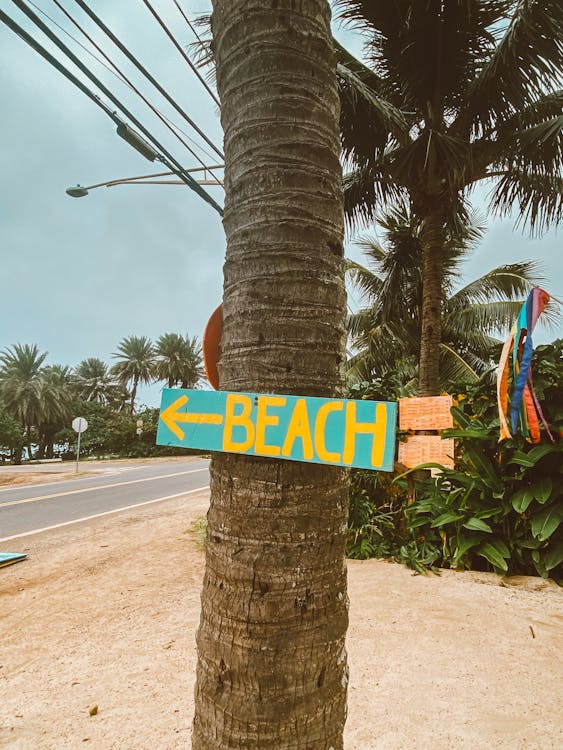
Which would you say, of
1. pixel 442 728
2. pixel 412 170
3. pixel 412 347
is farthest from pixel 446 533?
pixel 412 347

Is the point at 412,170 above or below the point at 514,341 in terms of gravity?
above

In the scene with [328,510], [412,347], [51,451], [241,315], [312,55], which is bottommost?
[51,451]

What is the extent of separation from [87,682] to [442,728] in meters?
1.93

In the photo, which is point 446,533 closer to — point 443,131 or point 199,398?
point 199,398

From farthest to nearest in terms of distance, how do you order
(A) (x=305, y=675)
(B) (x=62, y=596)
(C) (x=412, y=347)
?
(C) (x=412, y=347) → (B) (x=62, y=596) → (A) (x=305, y=675)

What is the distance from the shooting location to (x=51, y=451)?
135ft

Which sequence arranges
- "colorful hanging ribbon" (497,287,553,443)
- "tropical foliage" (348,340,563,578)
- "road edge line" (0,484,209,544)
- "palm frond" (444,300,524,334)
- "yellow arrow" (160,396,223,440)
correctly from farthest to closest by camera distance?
"palm frond" (444,300,524,334), "road edge line" (0,484,209,544), "tropical foliage" (348,340,563,578), "colorful hanging ribbon" (497,287,553,443), "yellow arrow" (160,396,223,440)

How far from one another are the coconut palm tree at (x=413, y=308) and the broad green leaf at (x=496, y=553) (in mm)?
5979

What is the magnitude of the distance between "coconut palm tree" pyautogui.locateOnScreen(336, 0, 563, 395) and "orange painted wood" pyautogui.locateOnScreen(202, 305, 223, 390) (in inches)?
223

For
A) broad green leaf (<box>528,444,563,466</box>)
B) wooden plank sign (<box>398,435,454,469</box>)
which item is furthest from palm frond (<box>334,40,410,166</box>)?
broad green leaf (<box>528,444,563,466</box>)

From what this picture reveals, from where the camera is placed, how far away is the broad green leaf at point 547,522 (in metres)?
3.68

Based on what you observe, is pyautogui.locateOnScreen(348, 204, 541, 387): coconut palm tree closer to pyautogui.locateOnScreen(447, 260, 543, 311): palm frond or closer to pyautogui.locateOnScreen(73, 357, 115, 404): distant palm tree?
pyautogui.locateOnScreen(447, 260, 543, 311): palm frond

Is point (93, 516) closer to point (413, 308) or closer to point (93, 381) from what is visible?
point (413, 308)

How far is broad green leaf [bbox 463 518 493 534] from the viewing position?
157 inches
